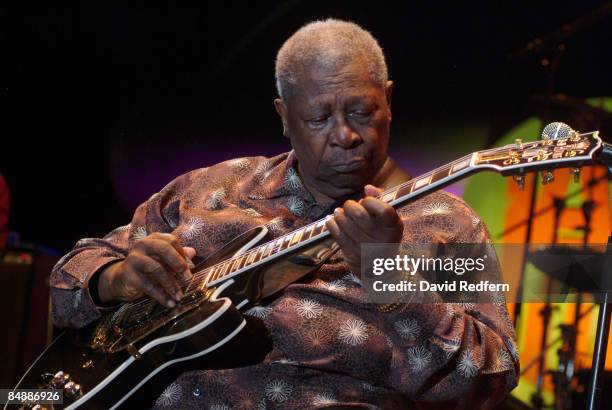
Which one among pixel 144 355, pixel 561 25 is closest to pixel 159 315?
pixel 144 355

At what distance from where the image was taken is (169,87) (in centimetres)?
318

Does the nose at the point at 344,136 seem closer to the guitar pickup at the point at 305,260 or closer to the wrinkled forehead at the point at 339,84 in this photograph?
the wrinkled forehead at the point at 339,84

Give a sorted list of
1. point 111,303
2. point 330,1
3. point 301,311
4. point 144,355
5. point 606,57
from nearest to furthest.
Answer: point 144,355 < point 301,311 < point 111,303 < point 606,57 < point 330,1

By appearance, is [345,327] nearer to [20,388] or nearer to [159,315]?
[159,315]

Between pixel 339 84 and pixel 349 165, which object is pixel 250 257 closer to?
pixel 349 165

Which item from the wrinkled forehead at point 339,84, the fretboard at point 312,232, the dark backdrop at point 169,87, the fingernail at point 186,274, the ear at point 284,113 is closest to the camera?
the fretboard at point 312,232

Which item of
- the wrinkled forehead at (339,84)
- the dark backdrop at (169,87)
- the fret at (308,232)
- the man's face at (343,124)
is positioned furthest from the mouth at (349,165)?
the dark backdrop at (169,87)

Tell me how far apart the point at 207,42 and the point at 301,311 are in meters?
1.74

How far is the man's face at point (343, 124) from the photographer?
73.5 inches

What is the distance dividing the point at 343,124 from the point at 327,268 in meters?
0.35

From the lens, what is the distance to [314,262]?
174 centimetres

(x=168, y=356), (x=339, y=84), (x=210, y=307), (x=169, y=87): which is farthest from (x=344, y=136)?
(x=169, y=87)

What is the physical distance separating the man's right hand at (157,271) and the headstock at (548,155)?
70 cm

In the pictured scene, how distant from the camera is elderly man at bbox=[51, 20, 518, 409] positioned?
5.30 feet
